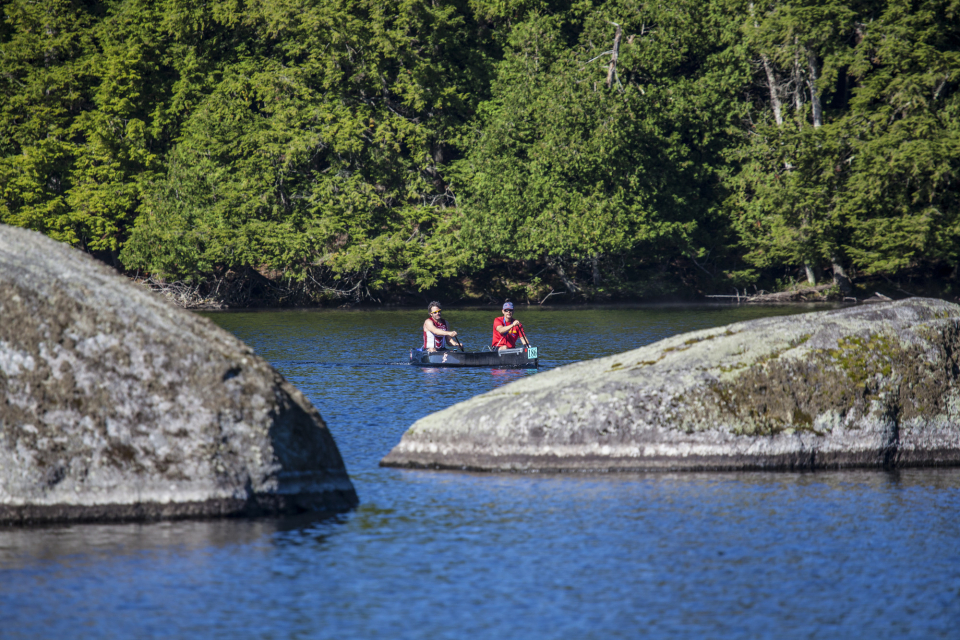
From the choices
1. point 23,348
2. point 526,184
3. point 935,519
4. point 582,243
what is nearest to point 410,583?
point 23,348

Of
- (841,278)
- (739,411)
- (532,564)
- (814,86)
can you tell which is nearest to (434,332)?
(739,411)

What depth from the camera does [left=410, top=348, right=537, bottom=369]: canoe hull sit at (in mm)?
25391

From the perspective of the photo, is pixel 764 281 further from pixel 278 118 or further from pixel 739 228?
pixel 278 118

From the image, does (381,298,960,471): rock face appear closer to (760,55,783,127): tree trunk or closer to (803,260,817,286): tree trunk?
(803,260,817,286): tree trunk

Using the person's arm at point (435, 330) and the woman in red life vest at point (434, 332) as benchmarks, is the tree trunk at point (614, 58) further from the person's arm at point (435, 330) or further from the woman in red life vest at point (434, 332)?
the person's arm at point (435, 330)

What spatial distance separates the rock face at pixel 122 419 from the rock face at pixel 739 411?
3371 mm

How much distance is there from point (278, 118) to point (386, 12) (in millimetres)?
8401

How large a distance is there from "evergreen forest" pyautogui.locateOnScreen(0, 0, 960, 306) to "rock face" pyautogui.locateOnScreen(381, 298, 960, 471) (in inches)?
1360

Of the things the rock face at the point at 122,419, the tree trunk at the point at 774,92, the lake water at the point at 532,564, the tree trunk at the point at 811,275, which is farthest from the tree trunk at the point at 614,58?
the rock face at the point at 122,419

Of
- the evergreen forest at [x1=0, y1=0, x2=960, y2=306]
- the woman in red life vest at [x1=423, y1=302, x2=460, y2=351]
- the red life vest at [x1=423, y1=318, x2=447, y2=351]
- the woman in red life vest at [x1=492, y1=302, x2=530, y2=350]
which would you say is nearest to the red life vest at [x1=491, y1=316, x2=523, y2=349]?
the woman in red life vest at [x1=492, y1=302, x2=530, y2=350]

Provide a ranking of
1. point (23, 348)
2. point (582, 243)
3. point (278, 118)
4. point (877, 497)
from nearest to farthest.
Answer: point (23, 348) → point (877, 497) → point (582, 243) → point (278, 118)

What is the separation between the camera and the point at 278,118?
56594 millimetres

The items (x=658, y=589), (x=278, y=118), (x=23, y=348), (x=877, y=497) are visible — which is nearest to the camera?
(x=658, y=589)

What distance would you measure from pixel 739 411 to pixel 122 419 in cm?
753
